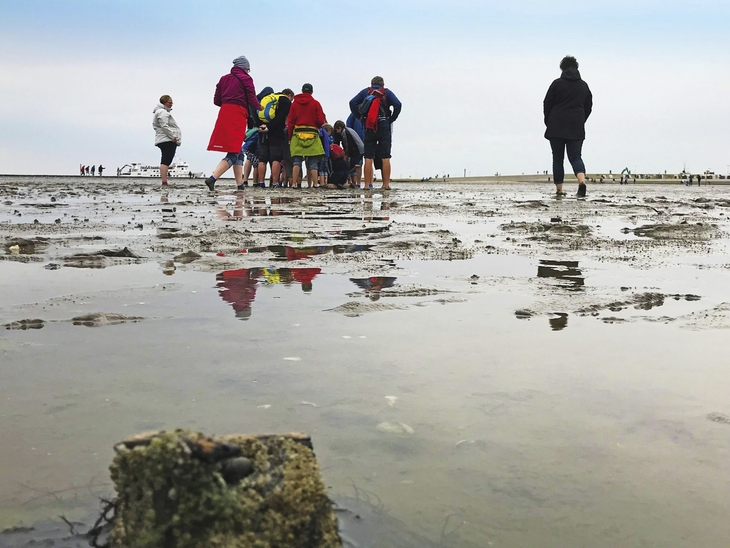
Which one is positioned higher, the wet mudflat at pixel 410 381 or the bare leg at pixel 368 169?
the bare leg at pixel 368 169

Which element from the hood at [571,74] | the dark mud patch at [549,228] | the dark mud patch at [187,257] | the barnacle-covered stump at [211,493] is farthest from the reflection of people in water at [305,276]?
the hood at [571,74]

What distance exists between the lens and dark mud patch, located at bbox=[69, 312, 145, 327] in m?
3.05

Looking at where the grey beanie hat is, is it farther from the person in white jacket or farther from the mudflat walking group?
the person in white jacket

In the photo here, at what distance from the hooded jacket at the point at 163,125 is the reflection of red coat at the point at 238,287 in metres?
11.8

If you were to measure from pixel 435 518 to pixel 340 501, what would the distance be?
178mm

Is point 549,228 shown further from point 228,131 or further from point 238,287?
point 228,131

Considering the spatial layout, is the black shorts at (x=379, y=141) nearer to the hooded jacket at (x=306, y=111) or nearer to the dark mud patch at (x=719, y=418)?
the hooded jacket at (x=306, y=111)

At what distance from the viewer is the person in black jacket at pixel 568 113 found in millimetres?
13664

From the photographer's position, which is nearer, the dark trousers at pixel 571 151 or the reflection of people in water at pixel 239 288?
the reflection of people in water at pixel 239 288

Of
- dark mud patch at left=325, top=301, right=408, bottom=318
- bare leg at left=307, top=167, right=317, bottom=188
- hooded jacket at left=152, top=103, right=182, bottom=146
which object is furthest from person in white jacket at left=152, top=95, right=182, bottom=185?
dark mud patch at left=325, top=301, right=408, bottom=318

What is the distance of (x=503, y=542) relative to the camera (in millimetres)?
1421

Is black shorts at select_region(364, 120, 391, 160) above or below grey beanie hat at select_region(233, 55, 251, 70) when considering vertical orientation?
below

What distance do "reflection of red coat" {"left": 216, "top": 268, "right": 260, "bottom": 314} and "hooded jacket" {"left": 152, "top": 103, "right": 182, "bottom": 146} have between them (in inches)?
466

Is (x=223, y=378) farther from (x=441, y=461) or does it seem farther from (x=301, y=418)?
(x=441, y=461)
